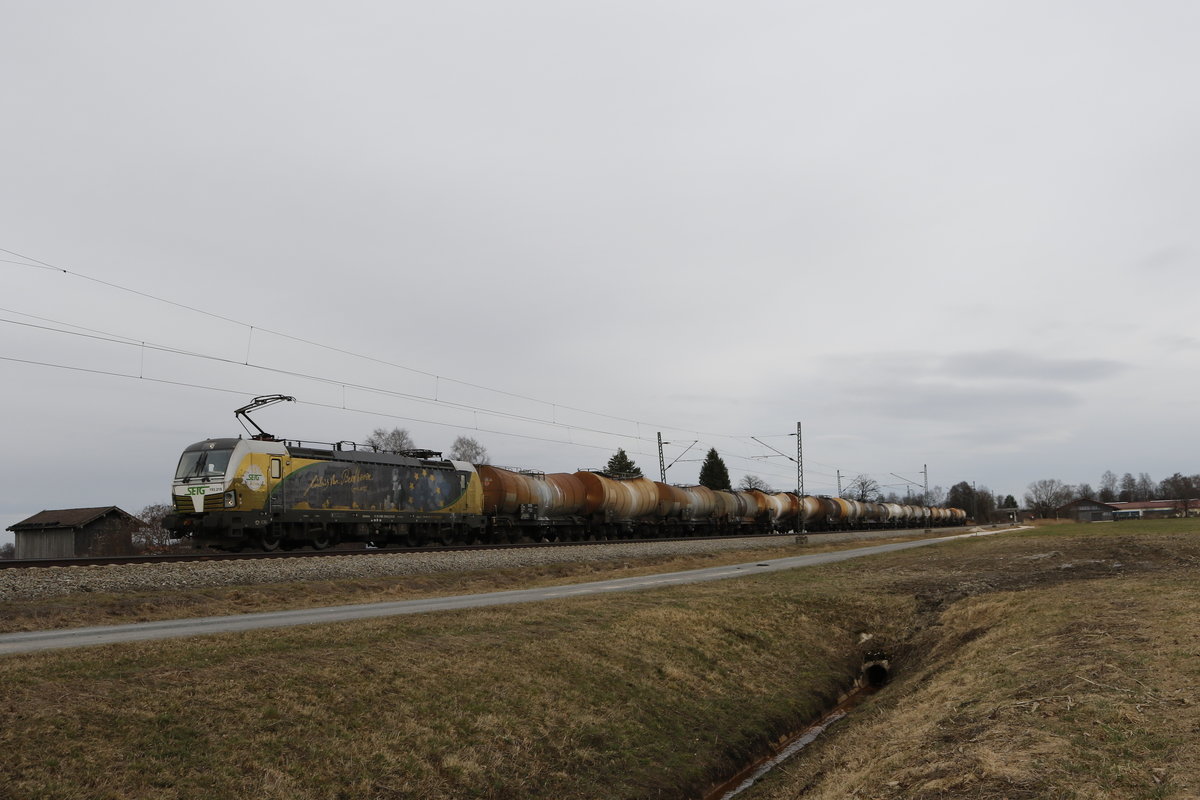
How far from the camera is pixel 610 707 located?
14.0 metres

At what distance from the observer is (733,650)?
1858 centimetres

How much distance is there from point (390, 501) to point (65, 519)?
4863cm

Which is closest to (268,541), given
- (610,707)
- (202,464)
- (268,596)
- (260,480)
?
(260,480)

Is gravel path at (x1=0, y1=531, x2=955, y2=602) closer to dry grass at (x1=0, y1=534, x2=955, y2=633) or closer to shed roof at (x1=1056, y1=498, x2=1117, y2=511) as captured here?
dry grass at (x1=0, y1=534, x2=955, y2=633)

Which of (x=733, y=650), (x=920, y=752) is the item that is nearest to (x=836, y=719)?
(x=733, y=650)

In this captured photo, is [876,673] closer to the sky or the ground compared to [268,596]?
closer to the ground

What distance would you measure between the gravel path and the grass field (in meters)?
8.57

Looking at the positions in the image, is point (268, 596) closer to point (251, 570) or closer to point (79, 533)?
point (251, 570)

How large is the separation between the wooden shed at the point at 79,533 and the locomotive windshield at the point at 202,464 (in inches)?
1692

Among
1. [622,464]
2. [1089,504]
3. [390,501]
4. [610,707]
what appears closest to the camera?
[610,707]

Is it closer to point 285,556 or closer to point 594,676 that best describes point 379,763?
point 594,676

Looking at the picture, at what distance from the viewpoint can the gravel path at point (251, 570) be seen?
1981 centimetres

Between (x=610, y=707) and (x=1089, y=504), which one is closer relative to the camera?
(x=610, y=707)

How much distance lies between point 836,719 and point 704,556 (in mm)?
26030
